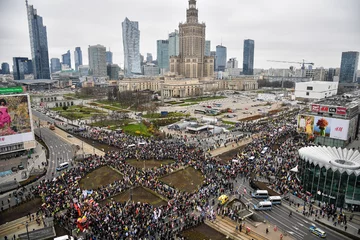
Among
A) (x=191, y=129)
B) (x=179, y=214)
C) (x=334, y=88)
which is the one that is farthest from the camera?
(x=334, y=88)

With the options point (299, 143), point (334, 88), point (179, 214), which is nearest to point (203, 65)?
point (334, 88)

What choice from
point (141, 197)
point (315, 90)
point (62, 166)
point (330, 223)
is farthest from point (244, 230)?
point (315, 90)

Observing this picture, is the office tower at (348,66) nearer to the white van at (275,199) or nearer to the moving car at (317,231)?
the white van at (275,199)

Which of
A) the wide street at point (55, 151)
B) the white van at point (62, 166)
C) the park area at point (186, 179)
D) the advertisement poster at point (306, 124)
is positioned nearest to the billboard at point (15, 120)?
the wide street at point (55, 151)

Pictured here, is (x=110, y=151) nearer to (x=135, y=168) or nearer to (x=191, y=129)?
(x=135, y=168)

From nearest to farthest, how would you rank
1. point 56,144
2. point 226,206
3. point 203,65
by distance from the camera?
point 226,206 → point 56,144 → point 203,65

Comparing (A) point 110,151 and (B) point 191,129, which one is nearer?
(A) point 110,151

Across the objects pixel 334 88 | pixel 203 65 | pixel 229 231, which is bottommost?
pixel 229 231
